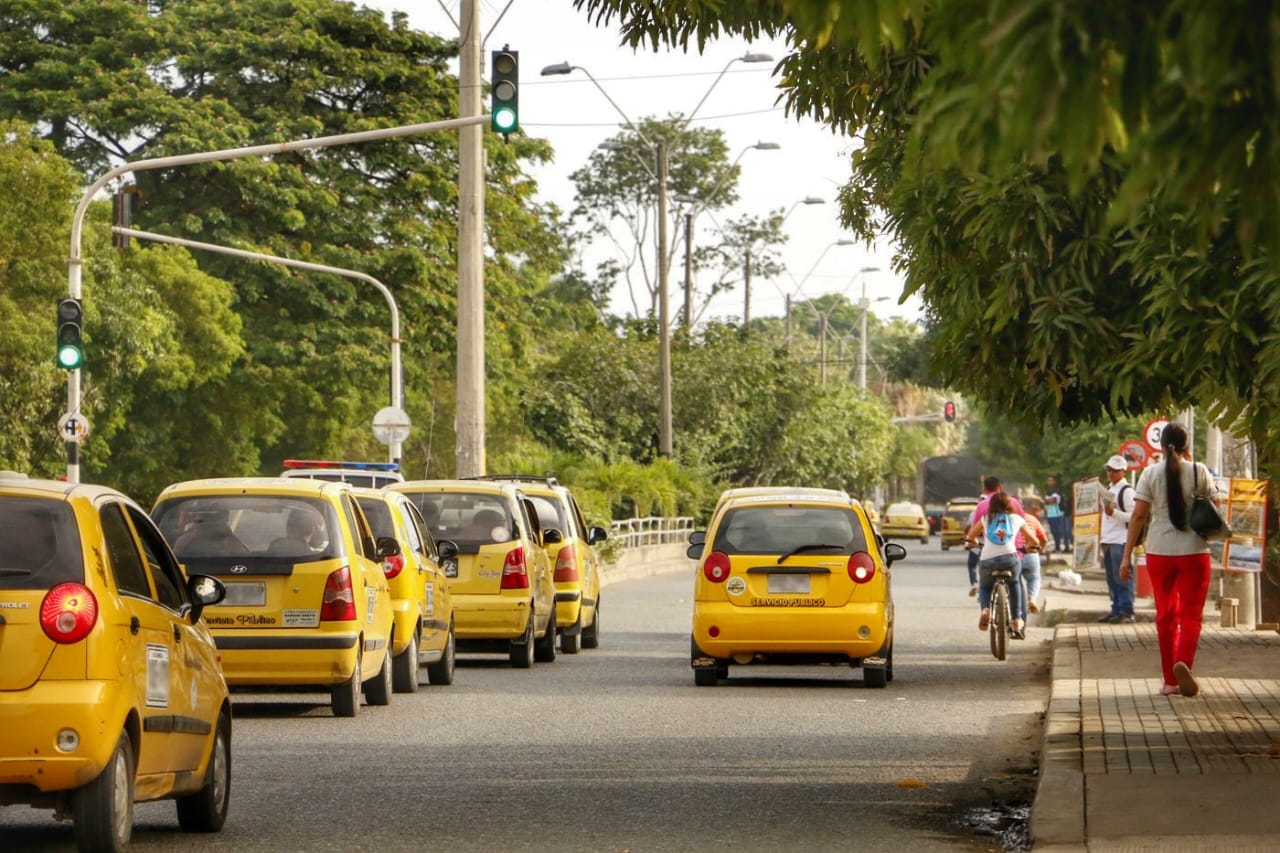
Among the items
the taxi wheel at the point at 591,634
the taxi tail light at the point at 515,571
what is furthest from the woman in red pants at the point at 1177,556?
the taxi wheel at the point at 591,634

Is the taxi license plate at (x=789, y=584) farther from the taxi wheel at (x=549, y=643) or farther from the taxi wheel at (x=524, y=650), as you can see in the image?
the taxi wheel at (x=549, y=643)

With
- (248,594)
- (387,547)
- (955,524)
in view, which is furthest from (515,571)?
(955,524)

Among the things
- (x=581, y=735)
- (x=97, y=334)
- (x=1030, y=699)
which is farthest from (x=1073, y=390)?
(x=97, y=334)

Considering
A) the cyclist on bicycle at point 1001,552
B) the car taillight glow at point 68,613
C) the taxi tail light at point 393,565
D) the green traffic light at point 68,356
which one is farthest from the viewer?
the green traffic light at point 68,356

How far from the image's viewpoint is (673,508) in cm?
5372

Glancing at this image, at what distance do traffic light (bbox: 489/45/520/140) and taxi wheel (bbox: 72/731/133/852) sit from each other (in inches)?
574

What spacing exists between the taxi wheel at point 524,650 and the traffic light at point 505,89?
5176 mm

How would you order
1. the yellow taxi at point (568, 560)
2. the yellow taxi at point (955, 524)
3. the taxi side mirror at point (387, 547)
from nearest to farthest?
the taxi side mirror at point (387, 547) → the yellow taxi at point (568, 560) → the yellow taxi at point (955, 524)

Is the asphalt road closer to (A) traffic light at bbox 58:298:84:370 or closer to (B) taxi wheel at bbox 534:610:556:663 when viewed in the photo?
(B) taxi wheel at bbox 534:610:556:663

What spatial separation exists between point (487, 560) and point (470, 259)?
31.9ft

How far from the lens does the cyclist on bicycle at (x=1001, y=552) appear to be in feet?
70.1

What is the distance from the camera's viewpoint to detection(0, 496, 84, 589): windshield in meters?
8.27

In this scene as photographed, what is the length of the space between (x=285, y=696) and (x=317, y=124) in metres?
34.6

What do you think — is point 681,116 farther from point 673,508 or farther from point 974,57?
point 974,57
